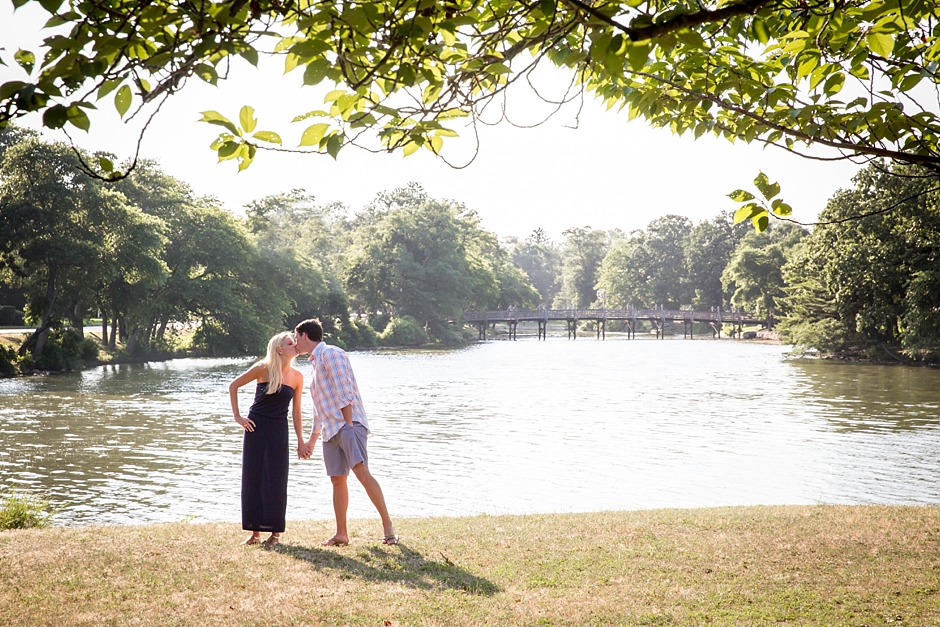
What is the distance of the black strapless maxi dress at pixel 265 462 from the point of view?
6551mm

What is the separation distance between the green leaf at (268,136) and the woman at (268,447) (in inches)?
130

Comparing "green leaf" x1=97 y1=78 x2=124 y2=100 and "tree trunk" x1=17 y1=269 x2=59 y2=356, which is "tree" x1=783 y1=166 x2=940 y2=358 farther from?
"tree trunk" x1=17 y1=269 x2=59 y2=356

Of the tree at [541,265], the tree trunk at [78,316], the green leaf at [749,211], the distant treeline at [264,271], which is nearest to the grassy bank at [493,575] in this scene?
the green leaf at [749,211]

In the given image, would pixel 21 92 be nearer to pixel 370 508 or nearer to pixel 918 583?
pixel 918 583

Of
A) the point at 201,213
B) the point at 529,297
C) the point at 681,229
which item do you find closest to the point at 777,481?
the point at 201,213

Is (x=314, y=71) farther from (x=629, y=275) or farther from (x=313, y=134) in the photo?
(x=629, y=275)

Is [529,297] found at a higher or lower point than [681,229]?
lower

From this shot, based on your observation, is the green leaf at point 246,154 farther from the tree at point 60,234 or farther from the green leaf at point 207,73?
the tree at point 60,234

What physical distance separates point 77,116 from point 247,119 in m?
0.64

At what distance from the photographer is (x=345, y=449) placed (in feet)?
21.6

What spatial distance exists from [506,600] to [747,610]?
147cm

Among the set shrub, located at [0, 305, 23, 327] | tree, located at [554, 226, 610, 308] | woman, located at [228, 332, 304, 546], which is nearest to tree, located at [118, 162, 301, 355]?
shrub, located at [0, 305, 23, 327]

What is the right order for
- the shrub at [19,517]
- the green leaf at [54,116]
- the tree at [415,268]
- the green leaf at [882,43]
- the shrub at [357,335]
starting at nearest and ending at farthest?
the green leaf at [54,116], the green leaf at [882,43], the shrub at [19,517], the shrub at [357,335], the tree at [415,268]

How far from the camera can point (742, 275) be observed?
73375mm
